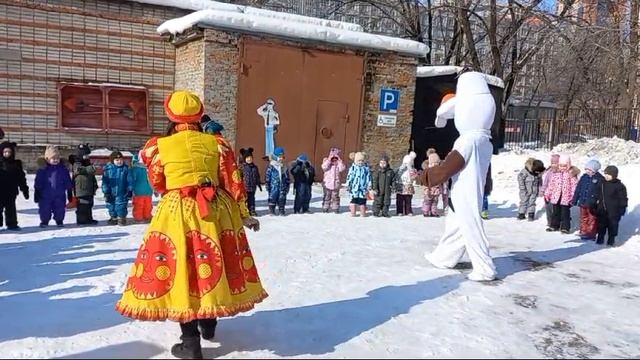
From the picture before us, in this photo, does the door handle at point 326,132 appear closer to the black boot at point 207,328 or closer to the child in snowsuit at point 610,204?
the child in snowsuit at point 610,204

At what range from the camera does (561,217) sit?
959cm

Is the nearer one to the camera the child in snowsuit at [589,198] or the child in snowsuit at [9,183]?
the child in snowsuit at [9,183]

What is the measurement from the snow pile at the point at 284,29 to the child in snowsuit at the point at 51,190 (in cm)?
528

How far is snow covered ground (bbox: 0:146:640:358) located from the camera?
390cm

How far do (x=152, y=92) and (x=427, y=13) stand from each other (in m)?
12.6

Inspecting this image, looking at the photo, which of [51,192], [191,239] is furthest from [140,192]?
[191,239]

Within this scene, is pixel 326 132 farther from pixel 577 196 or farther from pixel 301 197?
pixel 577 196

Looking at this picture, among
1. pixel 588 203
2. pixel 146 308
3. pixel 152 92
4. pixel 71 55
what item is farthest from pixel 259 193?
pixel 146 308

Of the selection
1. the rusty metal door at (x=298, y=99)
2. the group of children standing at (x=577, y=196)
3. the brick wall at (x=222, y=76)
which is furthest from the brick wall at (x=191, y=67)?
the group of children standing at (x=577, y=196)

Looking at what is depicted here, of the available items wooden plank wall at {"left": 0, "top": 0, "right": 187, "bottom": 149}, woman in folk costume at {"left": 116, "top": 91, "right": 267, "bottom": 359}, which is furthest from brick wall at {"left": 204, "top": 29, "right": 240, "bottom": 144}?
woman in folk costume at {"left": 116, "top": 91, "right": 267, "bottom": 359}

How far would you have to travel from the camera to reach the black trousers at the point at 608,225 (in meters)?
8.44

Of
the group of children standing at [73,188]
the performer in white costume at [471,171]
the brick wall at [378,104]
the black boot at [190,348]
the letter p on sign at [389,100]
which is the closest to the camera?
the black boot at [190,348]

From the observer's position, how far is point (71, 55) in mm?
12898

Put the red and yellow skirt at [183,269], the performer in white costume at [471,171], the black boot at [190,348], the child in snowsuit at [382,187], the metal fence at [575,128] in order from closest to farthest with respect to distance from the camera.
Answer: the red and yellow skirt at [183,269]
the black boot at [190,348]
the performer in white costume at [471,171]
the child in snowsuit at [382,187]
the metal fence at [575,128]
